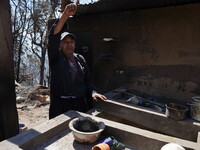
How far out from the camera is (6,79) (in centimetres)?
225

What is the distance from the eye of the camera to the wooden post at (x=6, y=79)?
2137mm

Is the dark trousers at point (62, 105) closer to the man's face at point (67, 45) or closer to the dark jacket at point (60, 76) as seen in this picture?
the dark jacket at point (60, 76)

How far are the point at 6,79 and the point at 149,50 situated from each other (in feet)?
10.6

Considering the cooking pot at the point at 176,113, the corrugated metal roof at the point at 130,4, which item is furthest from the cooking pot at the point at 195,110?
the corrugated metal roof at the point at 130,4

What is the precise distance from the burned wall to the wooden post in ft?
9.17

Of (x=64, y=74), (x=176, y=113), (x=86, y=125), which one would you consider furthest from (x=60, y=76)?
(x=176, y=113)

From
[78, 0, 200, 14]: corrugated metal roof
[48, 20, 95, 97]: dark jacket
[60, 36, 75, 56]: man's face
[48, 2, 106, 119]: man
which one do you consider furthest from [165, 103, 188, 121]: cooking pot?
[78, 0, 200, 14]: corrugated metal roof

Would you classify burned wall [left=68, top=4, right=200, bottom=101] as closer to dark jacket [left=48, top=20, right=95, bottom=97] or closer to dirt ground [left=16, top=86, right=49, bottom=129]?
dark jacket [left=48, top=20, right=95, bottom=97]

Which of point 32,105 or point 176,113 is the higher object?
point 176,113

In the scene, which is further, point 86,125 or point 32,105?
point 32,105

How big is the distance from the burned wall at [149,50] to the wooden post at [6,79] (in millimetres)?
2796

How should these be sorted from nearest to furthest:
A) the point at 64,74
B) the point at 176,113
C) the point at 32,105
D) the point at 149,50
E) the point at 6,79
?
the point at 6,79 → the point at 176,113 → the point at 64,74 → the point at 149,50 → the point at 32,105

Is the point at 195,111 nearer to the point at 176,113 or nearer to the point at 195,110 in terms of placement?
the point at 195,110

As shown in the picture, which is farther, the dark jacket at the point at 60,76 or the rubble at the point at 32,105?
the rubble at the point at 32,105
